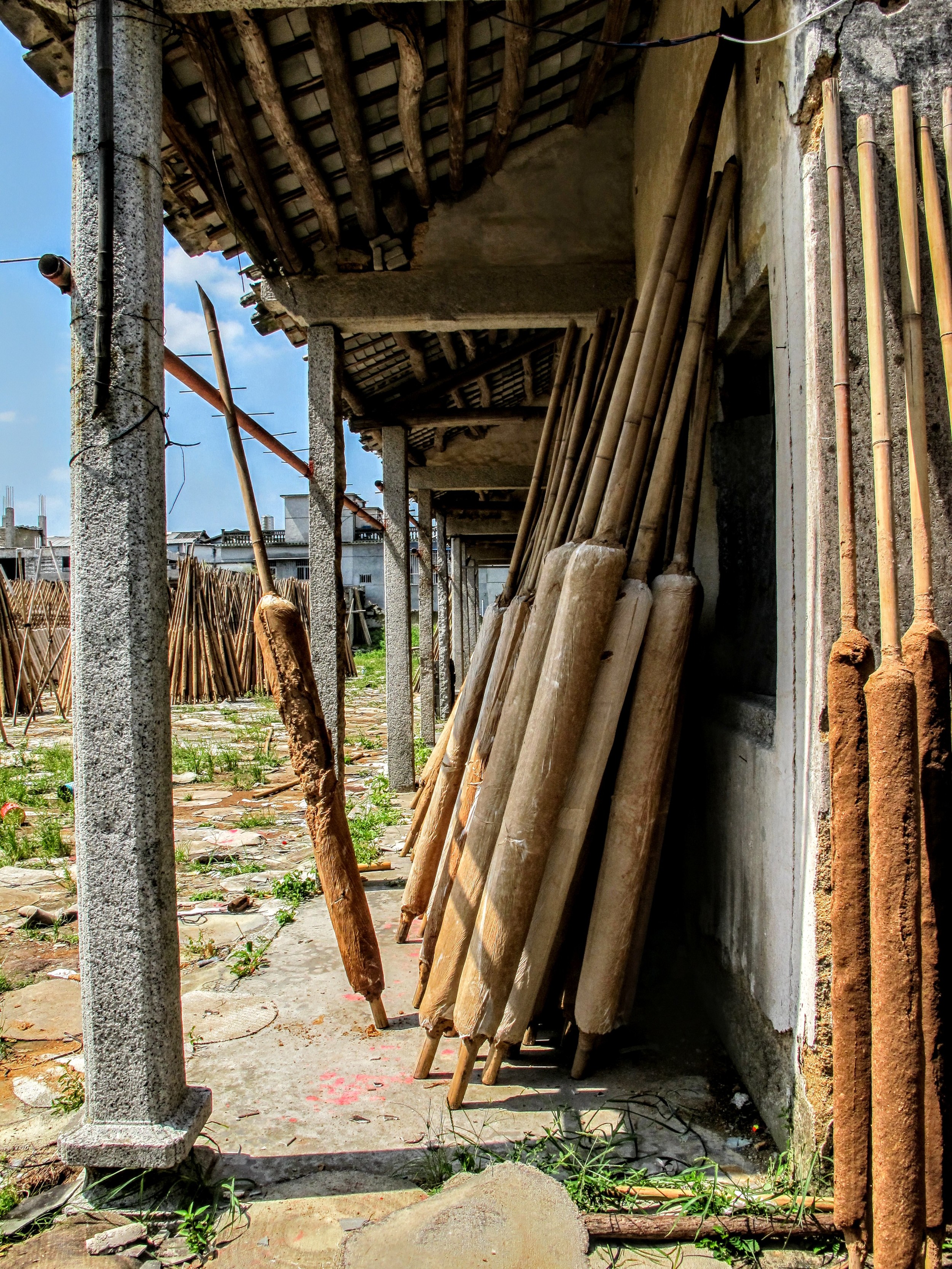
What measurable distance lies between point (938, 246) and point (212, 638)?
16417mm

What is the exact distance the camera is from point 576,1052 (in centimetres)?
305

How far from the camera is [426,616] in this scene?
428 inches

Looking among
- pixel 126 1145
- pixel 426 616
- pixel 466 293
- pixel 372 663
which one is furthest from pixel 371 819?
pixel 372 663

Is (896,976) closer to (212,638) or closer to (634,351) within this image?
(634,351)

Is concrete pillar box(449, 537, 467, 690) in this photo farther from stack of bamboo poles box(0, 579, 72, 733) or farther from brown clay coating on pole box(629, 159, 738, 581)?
brown clay coating on pole box(629, 159, 738, 581)

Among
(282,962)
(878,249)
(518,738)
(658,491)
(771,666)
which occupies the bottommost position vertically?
(282,962)

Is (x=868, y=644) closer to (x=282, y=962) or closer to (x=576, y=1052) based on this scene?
(x=576, y=1052)

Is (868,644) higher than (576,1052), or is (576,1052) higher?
(868,644)

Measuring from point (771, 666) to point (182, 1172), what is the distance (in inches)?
99.5

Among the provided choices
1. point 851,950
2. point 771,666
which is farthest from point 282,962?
point 851,950

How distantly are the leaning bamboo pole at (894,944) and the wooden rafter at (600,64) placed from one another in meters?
3.28

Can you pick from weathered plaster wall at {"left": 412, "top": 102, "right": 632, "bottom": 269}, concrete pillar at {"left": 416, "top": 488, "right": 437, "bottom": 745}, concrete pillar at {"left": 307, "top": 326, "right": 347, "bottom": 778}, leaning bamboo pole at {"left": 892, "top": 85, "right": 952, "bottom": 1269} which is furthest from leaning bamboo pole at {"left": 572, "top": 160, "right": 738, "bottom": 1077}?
concrete pillar at {"left": 416, "top": 488, "right": 437, "bottom": 745}

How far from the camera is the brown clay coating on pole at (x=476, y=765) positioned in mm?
3410

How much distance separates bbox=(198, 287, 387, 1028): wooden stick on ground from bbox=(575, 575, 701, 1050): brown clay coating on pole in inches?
33.0
